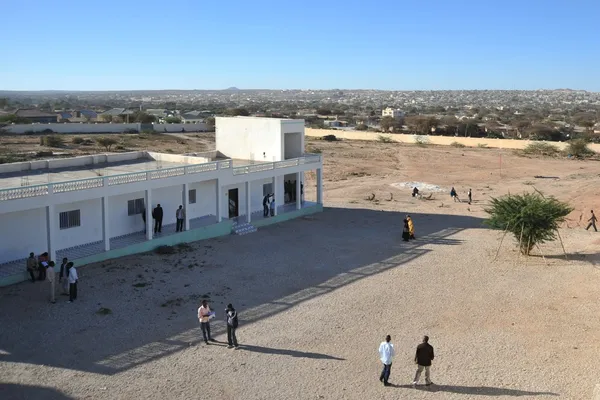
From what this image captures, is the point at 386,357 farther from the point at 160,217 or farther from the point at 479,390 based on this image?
the point at 160,217

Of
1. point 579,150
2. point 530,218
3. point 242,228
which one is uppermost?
point 530,218

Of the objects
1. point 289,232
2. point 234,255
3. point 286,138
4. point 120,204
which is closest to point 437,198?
point 286,138

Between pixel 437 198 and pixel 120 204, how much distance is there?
2040 cm

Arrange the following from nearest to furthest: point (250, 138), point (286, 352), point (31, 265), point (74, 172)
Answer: point (286, 352)
point (31, 265)
point (74, 172)
point (250, 138)

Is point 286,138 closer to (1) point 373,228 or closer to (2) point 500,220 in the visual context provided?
(1) point 373,228

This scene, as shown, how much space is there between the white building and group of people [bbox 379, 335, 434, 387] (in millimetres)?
10851

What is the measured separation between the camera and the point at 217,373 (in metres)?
12.6

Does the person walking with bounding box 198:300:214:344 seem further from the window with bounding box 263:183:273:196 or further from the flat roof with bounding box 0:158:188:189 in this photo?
the window with bounding box 263:183:273:196

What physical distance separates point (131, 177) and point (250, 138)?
9384 millimetres

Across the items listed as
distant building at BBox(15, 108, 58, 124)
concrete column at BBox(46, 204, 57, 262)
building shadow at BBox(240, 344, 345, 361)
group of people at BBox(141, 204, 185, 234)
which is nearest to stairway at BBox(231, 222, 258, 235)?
group of people at BBox(141, 204, 185, 234)

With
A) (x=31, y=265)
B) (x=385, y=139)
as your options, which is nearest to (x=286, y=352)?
(x=31, y=265)

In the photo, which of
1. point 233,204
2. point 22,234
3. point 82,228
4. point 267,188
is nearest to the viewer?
point 22,234

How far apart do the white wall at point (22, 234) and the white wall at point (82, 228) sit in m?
0.53

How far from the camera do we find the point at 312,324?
15.4 m
